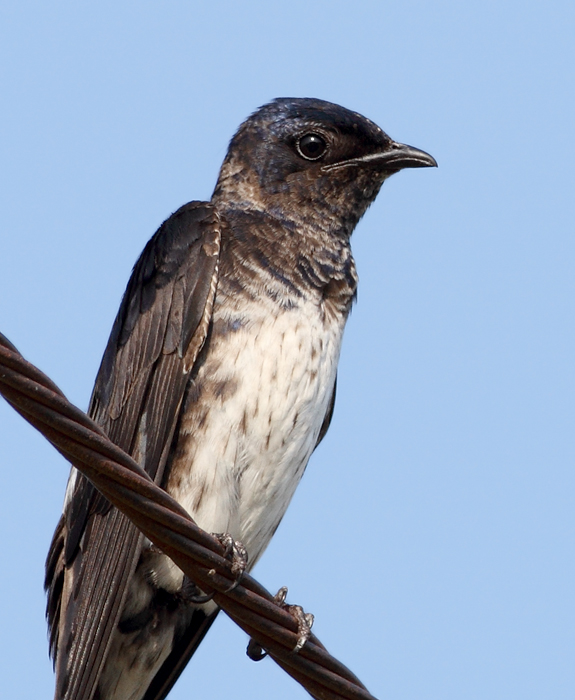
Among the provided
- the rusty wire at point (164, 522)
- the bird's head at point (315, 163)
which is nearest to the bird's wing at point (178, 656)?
the rusty wire at point (164, 522)

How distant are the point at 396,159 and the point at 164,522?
4.32 meters

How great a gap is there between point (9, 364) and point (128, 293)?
11.4 ft

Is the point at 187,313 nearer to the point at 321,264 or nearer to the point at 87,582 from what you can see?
the point at 321,264

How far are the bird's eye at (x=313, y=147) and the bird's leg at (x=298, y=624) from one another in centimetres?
293

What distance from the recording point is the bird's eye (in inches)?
299

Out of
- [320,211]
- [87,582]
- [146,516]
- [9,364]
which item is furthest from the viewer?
[320,211]

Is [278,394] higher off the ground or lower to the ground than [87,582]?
higher

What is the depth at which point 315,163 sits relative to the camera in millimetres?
7570

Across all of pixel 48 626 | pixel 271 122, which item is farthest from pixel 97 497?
pixel 271 122

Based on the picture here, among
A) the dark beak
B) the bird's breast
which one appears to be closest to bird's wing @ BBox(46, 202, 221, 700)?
the bird's breast

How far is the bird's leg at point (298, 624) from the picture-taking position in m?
4.52

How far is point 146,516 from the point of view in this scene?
3.92m

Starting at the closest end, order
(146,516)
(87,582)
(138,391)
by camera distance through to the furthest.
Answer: (146,516) → (87,582) → (138,391)

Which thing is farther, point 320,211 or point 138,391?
point 320,211
